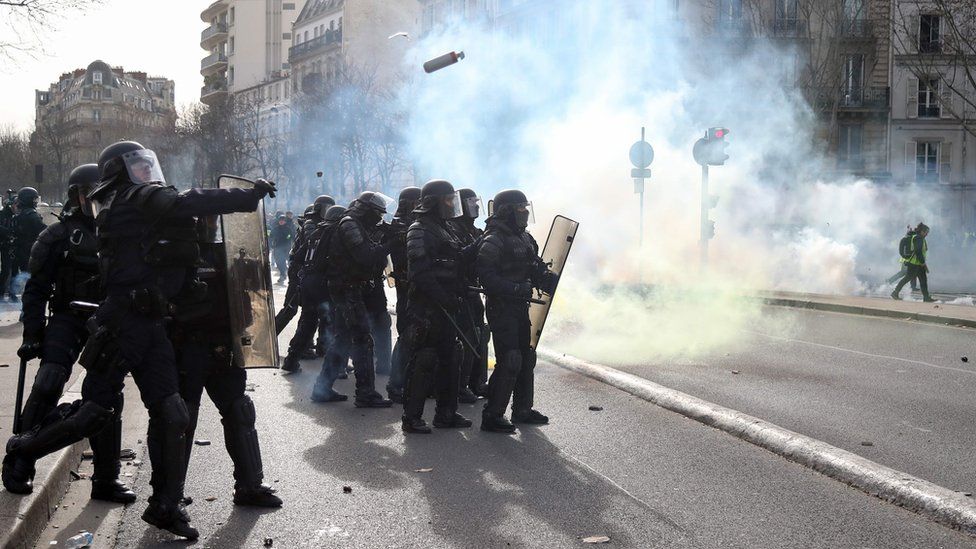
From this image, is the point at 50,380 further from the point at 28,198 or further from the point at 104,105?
the point at 104,105

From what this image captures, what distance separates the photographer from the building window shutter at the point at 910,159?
154ft

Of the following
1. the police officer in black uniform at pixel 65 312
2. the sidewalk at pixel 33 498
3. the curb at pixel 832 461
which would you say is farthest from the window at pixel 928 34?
the police officer in black uniform at pixel 65 312

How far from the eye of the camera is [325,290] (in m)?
9.93

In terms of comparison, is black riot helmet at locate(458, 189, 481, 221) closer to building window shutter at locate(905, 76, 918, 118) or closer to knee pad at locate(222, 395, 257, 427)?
knee pad at locate(222, 395, 257, 427)

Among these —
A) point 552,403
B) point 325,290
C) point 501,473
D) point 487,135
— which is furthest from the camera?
point 487,135

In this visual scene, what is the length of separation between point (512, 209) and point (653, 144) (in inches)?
853

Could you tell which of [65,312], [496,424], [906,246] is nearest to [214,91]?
[906,246]

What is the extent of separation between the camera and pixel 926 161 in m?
46.9

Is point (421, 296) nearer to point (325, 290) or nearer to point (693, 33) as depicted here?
point (325, 290)

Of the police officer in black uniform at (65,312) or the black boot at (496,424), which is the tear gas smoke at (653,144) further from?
the police officer in black uniform at (65,312)

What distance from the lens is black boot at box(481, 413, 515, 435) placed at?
714 centimetres

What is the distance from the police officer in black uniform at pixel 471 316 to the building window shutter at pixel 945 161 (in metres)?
42.7

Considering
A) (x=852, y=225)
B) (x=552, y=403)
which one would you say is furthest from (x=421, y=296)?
(x=852, y=225)

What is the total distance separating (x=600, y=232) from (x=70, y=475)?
21499mm
